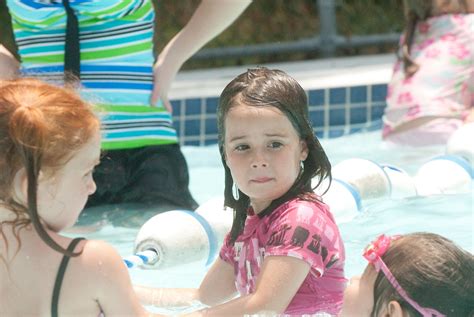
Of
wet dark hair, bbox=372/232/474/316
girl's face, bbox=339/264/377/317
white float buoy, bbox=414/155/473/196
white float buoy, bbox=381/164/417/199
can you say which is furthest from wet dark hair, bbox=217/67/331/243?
white float buoy, bbox=414/155/473/196

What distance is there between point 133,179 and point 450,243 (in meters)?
2.50

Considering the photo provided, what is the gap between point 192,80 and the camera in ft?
28.3

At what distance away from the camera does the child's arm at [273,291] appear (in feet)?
10.0

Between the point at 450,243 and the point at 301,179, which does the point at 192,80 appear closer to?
the point at 301,179

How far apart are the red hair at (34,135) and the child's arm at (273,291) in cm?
66

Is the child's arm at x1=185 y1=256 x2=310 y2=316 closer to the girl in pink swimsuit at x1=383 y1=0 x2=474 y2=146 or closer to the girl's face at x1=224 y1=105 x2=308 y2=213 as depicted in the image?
the girl's face at x1=224 y1=105 x2=308 y2=213

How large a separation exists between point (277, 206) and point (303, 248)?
0.19 metres

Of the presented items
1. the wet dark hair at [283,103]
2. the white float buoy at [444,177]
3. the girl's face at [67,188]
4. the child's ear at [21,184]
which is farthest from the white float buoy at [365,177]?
the child's ear at [21,184]

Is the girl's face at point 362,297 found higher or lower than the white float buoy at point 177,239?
higher

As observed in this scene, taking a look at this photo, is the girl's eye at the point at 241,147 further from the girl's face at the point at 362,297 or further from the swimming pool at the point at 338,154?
the swimming pool at the point at 338,154

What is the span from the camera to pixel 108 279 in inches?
107

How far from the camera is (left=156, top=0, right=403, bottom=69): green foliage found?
10648 millimetres

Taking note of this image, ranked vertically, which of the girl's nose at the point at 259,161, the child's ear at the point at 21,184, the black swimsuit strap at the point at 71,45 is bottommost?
the girl's nose at the point at 259,161

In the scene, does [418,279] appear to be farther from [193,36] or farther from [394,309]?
[193,36]
